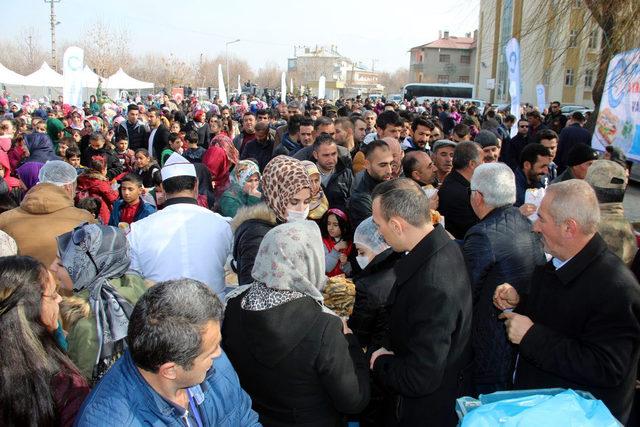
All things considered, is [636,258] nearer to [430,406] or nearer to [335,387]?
[430,406]

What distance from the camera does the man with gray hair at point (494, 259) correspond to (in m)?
2.98

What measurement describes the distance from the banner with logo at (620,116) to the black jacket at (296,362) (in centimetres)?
763

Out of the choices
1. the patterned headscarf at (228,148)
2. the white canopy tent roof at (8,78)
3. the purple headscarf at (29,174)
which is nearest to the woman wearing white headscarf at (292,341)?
the patterned headscarf at (228,148)

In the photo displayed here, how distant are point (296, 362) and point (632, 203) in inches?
475

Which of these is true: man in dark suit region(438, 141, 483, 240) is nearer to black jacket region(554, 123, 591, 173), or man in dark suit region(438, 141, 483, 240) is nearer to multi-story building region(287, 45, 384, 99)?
black jacket region(554, 123, 591, 173)

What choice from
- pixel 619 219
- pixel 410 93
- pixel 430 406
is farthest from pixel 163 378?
pixel 410 93

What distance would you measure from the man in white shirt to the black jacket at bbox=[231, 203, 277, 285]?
5.6 inches

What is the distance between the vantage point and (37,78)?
1064 inches

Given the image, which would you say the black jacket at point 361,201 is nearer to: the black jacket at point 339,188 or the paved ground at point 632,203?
the black jacket at point 339,188

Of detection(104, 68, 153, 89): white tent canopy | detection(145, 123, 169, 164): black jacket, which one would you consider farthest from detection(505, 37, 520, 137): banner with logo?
detection(104, 68, 153, 89): white tent canopy

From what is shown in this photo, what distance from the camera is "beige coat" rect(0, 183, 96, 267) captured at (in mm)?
3365

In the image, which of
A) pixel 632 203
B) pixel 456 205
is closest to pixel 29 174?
pixel 456 205

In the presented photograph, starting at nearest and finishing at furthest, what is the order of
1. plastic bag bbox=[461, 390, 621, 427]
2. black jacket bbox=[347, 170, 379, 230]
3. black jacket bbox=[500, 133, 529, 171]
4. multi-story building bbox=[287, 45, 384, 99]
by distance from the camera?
1. plastic bag bbox=[461, 390, 621, 427]
2. black jacket bbox=[347, 170, 379, 230]
3. black jacket bbox=[500, 133, 529, 171]
4. multi-story building bbox=[287, 45, 384, 99]

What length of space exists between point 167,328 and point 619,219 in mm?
3057
